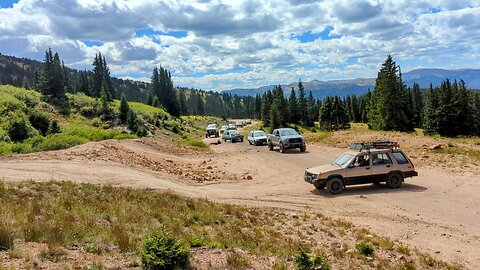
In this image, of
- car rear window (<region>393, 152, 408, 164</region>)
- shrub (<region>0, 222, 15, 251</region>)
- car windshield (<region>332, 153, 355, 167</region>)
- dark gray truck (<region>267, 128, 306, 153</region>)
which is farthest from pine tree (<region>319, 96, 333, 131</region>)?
shrub (<region>0, 222, 15, 251</region>)

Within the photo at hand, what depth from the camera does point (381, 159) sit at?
17375 mm

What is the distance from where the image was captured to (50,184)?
547 inches

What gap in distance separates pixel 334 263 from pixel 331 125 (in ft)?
290

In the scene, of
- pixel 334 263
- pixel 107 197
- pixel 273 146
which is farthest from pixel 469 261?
pixel 273 146

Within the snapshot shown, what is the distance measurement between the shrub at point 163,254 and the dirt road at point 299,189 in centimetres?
648

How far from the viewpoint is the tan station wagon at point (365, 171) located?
16938 millimetres

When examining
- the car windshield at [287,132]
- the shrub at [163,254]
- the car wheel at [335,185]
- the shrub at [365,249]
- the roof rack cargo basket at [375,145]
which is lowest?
the shrub at [365,249]

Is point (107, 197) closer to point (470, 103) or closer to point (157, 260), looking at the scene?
point (157, 260)

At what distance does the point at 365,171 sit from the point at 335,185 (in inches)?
60.3

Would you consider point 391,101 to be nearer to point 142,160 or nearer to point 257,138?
point 257,138

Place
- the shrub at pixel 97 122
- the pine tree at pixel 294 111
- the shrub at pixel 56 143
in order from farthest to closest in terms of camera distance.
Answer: the pine tree at pixel 294 111 → the shrub at pixel 97 122 → the shrub at pixel 56 143

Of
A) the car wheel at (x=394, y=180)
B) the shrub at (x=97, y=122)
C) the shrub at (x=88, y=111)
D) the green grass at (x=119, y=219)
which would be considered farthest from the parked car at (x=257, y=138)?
the shrub at (x=88, y=111)

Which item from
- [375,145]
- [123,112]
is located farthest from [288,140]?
[123,112]

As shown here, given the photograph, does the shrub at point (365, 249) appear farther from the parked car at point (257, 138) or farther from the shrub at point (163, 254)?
the parked car at point (257, 138)
